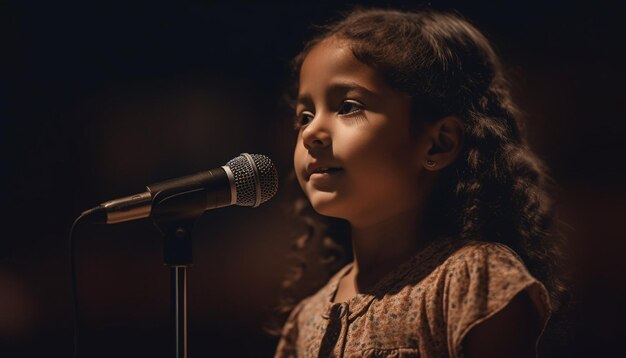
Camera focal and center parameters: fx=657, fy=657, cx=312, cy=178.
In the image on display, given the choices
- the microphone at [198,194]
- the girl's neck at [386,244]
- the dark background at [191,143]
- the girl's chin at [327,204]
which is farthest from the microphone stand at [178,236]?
the dark background at [191,143]

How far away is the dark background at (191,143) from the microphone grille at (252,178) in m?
0.48

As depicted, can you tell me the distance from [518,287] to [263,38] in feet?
3.16

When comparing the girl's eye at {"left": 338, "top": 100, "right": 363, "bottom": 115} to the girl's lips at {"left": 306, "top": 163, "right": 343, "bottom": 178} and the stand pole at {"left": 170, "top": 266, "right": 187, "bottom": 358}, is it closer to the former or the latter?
the girl's lips at {"left": 306, "top": 163, "right": 343, "bottom": 178}

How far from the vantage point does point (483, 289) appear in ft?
3.15

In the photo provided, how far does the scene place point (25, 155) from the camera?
148cm

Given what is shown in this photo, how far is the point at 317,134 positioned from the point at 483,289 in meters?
0.37

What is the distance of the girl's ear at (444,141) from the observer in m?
1.14

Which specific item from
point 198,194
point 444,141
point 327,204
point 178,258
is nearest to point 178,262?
point 178,258

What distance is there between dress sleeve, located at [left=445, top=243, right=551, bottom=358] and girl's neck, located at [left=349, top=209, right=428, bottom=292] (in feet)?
0.51

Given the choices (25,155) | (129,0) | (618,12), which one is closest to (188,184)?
(25,155)

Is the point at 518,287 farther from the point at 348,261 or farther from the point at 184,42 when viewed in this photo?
the point at 184,42

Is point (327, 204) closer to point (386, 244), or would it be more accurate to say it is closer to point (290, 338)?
point (386, 244)

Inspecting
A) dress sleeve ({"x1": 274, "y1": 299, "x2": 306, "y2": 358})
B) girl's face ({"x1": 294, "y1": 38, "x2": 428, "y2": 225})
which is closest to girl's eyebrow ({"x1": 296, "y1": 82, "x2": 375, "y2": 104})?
girl's face ({"x1": 294, "y1": 38, "x2": 428, "y2": 225})

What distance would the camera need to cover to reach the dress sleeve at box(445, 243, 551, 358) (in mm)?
934
